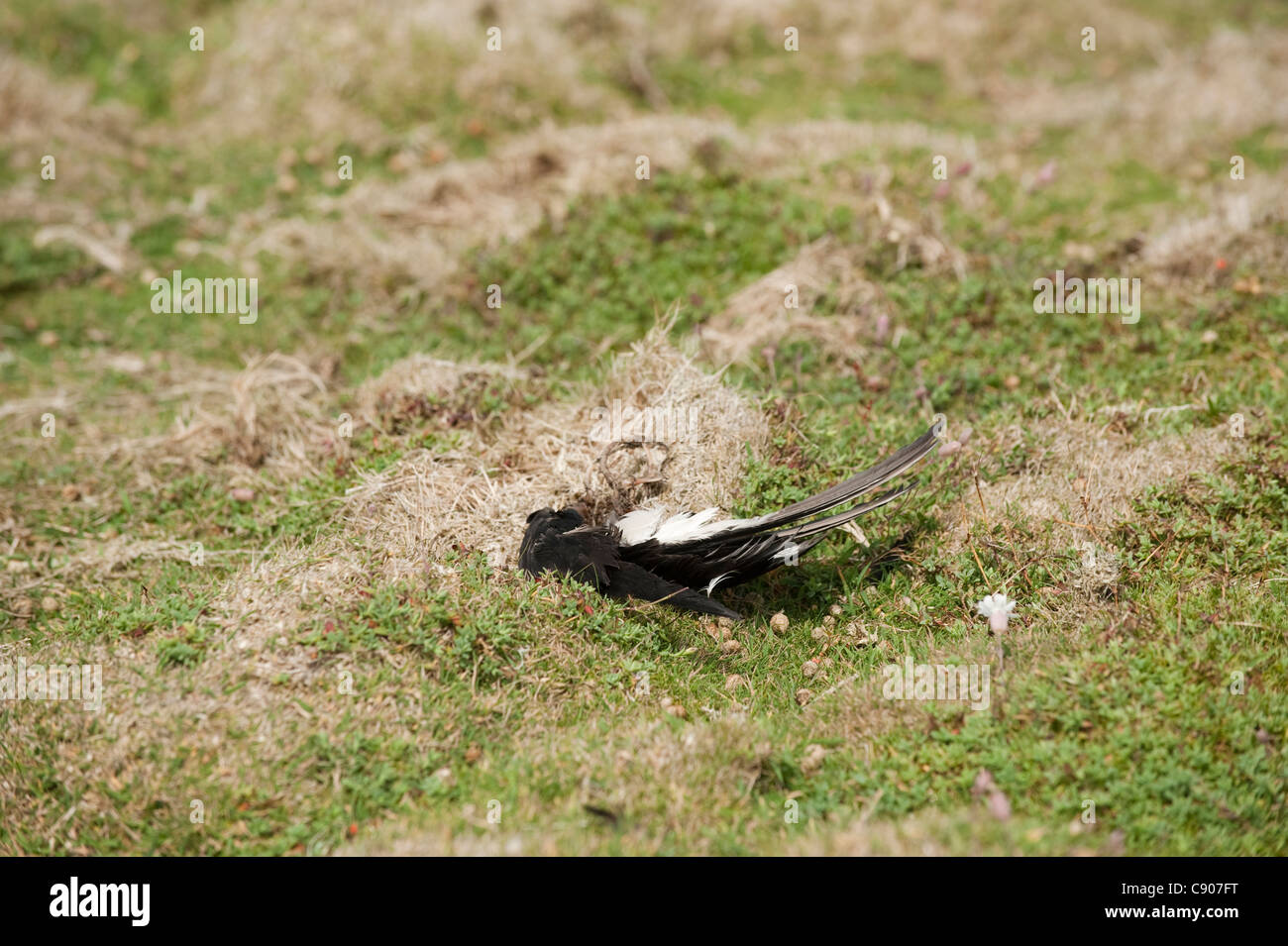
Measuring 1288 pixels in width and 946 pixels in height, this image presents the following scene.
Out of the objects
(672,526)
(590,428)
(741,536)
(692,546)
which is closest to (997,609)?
(741,536)

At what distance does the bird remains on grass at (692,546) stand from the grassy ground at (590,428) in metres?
0.20

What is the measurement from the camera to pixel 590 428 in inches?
227

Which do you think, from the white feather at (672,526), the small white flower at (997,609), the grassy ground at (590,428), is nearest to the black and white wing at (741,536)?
the white feather at (672,526)

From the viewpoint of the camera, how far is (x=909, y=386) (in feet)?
20.8

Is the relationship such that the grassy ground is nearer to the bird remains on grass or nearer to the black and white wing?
the bird remains on grass

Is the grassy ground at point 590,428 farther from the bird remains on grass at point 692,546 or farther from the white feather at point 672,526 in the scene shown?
the white feather at point 672,526

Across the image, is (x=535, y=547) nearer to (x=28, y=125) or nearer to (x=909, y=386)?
(x=909, y=386)

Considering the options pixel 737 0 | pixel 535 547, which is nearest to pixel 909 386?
pixel 535 547

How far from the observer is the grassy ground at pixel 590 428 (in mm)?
4098

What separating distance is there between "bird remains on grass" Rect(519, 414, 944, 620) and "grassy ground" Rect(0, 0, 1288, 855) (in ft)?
0.65

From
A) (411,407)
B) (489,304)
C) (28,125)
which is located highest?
(28,125)

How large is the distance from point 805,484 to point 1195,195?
5693 mm

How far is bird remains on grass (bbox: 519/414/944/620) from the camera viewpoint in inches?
193
